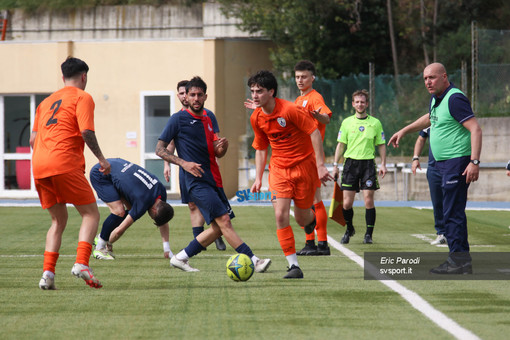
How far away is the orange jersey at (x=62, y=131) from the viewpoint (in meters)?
7.48

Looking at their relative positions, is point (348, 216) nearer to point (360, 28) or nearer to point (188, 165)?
point (188, 165)

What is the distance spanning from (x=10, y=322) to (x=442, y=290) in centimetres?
349

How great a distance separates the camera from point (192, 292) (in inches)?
296

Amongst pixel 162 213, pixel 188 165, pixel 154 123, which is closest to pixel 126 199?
pixel 162 213

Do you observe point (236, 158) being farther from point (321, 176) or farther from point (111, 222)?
point (321, 176)

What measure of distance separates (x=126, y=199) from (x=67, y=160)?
2764mm

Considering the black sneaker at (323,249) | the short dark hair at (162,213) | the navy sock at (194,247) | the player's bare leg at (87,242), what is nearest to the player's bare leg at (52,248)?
the player's bare leg at (87,242)

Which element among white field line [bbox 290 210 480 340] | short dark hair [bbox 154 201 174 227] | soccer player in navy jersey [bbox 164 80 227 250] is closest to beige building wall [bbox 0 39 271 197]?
soccer player in navy jersey [bbox 164 80 227 250]

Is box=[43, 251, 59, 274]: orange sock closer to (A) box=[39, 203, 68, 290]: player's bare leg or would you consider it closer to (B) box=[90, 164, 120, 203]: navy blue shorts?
(A) box=[39, 203, 68, 290]: player's bare leg

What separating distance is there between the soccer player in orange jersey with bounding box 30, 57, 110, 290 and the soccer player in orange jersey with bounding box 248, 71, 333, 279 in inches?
61.8

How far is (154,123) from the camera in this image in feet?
86.2

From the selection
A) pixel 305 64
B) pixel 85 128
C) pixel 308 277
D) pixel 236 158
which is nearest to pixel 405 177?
pixel 236 158

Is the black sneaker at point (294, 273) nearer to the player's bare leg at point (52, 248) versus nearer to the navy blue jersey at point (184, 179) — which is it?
the navy blue jersey at point (184, 179)

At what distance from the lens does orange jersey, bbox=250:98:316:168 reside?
832 centimetres
